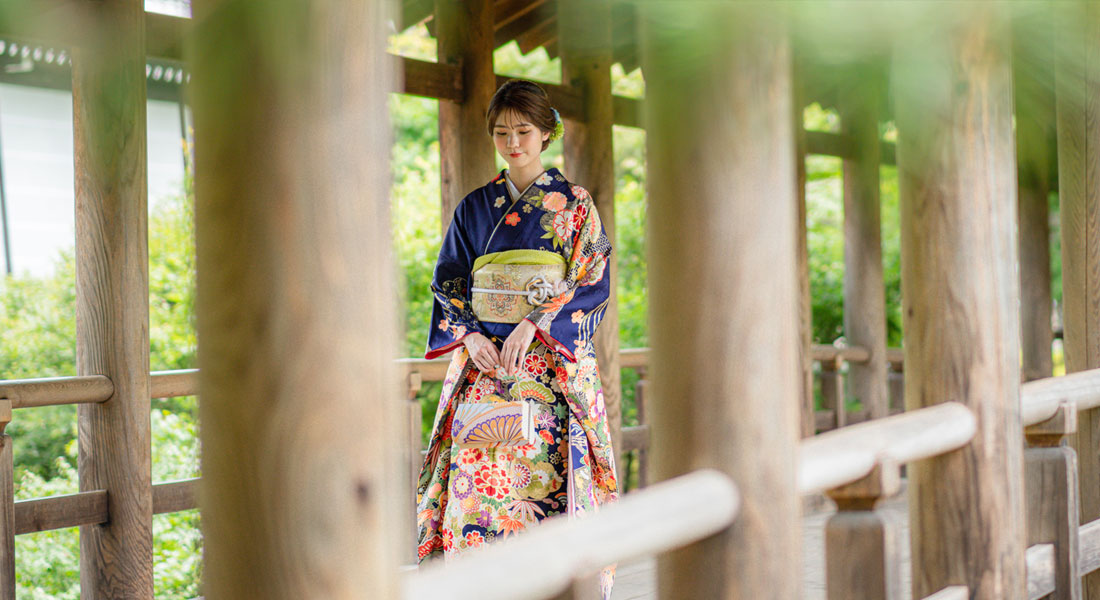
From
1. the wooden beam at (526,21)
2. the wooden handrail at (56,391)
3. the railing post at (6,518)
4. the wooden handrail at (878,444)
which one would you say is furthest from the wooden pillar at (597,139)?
the railing post at (6,518)

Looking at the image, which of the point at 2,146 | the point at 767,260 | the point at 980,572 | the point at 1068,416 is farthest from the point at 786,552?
the point at 2,146

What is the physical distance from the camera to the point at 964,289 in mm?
2111

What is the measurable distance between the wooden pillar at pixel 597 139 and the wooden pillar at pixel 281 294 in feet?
10.7

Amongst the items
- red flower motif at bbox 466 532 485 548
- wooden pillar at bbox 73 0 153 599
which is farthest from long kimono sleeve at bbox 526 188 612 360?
wooden pillar at bbox 73 0 153 599

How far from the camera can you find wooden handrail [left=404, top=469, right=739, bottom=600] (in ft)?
3.26

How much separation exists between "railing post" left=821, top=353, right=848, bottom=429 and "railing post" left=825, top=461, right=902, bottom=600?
13.2ft

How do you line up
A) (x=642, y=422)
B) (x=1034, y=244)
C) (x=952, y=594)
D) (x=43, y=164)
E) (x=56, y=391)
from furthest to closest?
1. (x=43, y=164)
2. (x=1034, y=244)
3. (x=642, y=422)
4. (x=56, y=391)
5. (x=952, y=594)

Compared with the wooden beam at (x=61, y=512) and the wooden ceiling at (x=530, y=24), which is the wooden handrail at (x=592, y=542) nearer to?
the wooden beam at (x=61, y=512)

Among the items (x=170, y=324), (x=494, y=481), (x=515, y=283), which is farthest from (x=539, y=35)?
(x=494, y=481)

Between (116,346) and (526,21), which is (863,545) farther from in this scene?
(526,21)

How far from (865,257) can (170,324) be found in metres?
3.82

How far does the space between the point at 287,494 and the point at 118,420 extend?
8.40 feet

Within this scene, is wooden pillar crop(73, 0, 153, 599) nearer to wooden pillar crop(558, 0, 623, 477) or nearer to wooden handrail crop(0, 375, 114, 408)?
wooden handrail crop(0, 375, 114, 408)

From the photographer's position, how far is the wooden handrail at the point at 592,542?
3.26 ft
